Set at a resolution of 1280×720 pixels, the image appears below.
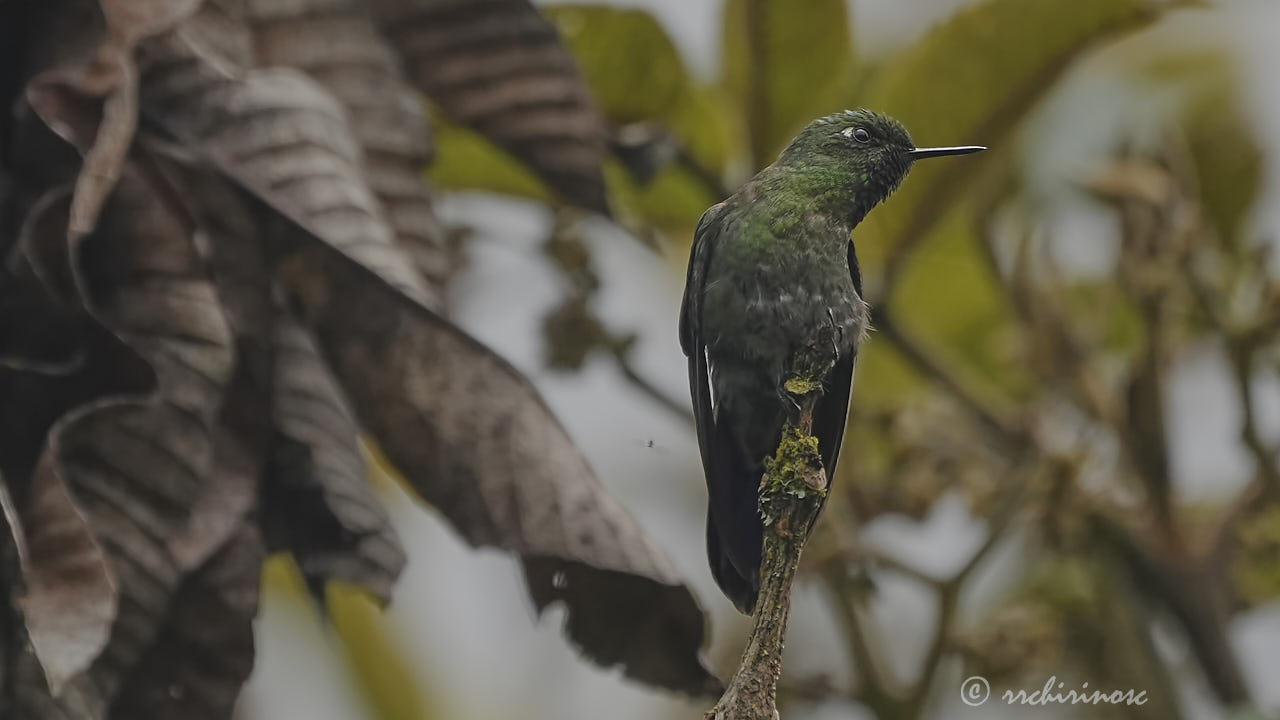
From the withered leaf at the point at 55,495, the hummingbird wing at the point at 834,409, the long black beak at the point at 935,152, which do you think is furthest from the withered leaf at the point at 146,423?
the long black beak at the point at 935,152

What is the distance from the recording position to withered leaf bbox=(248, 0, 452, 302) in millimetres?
2707

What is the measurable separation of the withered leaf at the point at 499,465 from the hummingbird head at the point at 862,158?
0.59 metres

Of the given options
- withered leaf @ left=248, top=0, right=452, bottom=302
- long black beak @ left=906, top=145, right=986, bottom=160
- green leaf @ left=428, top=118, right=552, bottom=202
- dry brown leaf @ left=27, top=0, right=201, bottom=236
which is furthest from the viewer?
green leaf @ left=428, top=118, right=552, bottom=202

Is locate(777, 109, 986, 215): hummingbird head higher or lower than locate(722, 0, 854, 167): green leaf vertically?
higher

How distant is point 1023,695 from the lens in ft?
10.0

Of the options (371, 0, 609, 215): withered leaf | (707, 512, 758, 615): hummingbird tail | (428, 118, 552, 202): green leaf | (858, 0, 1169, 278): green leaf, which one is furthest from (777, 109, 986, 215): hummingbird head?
(428, 118, 552, 202): green leaf

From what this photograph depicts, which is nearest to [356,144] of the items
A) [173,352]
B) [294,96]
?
[294,96]

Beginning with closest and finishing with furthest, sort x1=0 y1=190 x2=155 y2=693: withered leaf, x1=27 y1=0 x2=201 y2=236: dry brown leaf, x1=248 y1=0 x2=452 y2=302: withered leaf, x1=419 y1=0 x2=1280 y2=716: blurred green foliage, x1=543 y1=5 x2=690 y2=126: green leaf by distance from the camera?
x1=0 y1=190 x2=155 y2=693: withered leaf < x1=27 y1=0 x2=201 y2=236: dry brown leaf < x1=248 y1=0 x2=452 y2=302: withered leaf < x1=419 y1=0 x2=1280 y2=716: blurred green foliage < x1=543 y1=5 x2=690 y2=126: green leaf

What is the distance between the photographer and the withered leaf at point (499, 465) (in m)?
2.15

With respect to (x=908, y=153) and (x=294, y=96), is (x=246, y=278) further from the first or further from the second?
(x=908, y=153)

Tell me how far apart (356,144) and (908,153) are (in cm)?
117

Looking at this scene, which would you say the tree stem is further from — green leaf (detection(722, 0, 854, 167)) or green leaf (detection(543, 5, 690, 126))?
green leaf (detection(543, 5, 690, 126))

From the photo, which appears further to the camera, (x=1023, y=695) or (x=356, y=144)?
(x=1023, y=695)

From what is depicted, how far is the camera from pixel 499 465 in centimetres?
225
